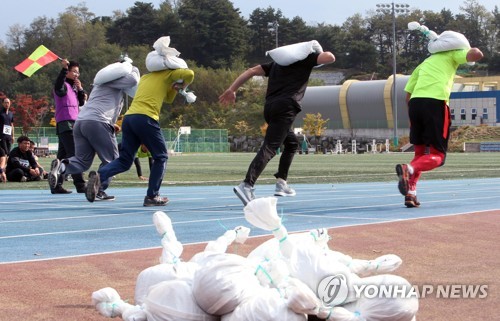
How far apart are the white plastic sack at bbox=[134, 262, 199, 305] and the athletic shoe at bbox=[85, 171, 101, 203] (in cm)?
691

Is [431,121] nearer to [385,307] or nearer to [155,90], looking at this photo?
[155,90]

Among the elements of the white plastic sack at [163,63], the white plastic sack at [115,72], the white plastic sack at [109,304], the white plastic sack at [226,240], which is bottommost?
the white plastic sack at [109,304]

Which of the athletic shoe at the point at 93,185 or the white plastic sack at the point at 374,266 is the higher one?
the white plastic sack at the point at 374,266

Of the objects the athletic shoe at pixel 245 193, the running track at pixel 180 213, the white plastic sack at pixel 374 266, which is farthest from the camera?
the athletic shoe at pixel 245 193

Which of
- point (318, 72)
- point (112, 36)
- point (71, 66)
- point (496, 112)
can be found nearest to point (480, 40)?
point (318, 72)

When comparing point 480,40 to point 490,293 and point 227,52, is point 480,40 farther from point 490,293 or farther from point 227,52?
point 490,293

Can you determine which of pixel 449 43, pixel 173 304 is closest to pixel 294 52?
pixel 449 43

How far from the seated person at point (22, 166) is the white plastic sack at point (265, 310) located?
16.1 meters

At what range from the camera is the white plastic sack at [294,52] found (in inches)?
420

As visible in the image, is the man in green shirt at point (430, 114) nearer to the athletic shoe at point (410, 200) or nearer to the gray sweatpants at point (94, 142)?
the athletic shoe at point (410, 200)

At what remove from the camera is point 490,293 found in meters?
5.00

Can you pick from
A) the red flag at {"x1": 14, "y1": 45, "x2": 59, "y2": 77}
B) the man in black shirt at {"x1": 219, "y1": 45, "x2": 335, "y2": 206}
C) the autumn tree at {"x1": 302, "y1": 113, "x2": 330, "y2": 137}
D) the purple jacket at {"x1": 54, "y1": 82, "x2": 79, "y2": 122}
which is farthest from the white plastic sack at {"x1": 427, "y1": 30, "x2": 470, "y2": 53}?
the autumn tree at {"x1": 302, "y1": 113, "x2": 330, "y2": 137}

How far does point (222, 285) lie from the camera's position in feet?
12.4

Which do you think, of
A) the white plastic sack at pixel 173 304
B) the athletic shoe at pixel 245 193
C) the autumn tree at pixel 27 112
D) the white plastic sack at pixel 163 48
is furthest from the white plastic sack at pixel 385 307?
the autumn tree at pixel 27 112
